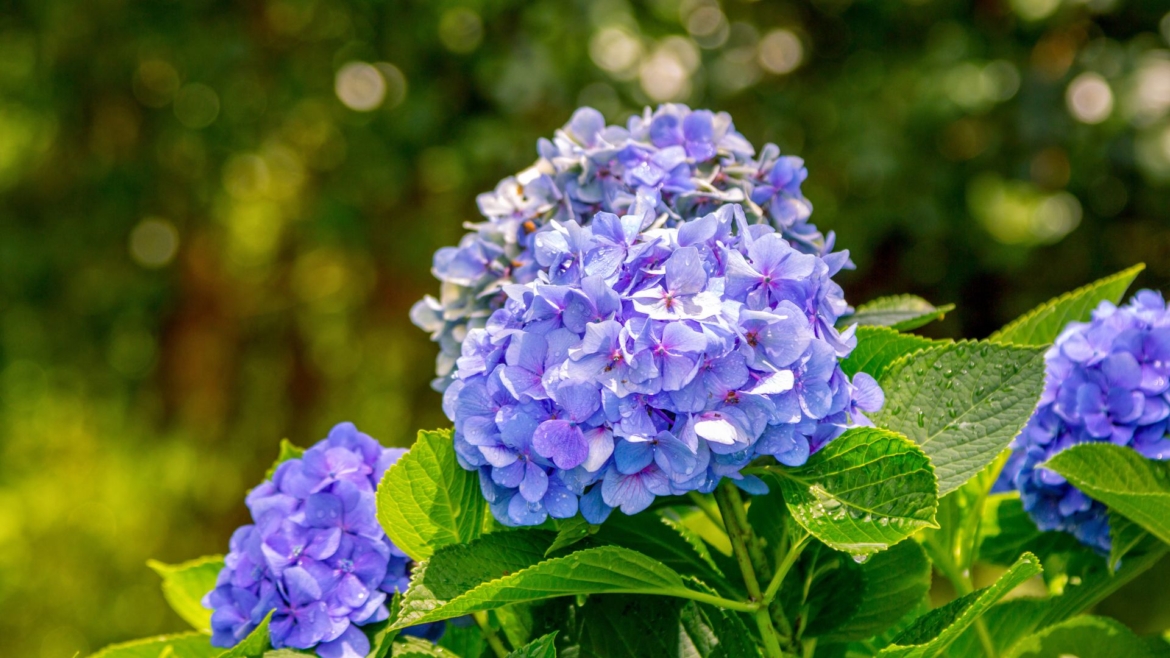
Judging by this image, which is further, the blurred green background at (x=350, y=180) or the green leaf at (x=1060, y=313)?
the blurred green background at (x=350, y=180)

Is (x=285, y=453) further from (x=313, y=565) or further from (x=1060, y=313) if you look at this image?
(x=1060, y=313)

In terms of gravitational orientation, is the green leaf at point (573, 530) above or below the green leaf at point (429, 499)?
below

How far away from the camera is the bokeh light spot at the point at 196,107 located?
389cm

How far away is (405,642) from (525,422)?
0.68ft

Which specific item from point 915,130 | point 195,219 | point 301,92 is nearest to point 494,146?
point 301,92

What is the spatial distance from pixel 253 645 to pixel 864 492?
359 millimetres

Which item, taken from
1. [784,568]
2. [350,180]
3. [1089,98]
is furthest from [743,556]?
[350,180]

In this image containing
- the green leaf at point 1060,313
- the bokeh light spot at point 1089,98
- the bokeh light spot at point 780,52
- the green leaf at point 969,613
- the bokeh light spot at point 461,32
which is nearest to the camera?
the green leaf at point 969,613

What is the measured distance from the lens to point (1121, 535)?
30.2 inches

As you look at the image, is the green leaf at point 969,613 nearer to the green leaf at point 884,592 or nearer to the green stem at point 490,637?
the green leaf at point 884,592

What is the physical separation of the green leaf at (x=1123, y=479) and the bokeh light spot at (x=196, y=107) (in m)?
3.64

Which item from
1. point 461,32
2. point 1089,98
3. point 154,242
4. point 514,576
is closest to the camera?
point 514,576

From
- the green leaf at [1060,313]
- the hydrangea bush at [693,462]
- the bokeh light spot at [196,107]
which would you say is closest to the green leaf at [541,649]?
the hydrangea bush at [693,462]

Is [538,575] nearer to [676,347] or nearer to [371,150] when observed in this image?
[676,347]
